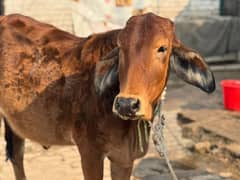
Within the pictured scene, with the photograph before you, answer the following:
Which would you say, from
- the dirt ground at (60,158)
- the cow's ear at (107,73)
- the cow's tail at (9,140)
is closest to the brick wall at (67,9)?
the dirt ground at (60,158)

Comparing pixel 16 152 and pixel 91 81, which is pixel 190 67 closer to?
pixel 91 81

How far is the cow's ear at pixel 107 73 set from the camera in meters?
2.72

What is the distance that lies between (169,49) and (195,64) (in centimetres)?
19

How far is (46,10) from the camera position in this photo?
8.28 metres

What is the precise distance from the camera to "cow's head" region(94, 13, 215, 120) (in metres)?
2.36

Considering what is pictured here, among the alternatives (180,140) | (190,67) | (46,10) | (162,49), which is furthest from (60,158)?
(46,10)

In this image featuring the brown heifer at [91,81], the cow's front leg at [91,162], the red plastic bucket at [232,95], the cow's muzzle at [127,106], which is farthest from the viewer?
the red plastic bucket at [232,95]

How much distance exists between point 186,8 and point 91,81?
6.98 metres

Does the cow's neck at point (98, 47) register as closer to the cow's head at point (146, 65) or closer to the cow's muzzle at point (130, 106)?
the cow's head at point (146, 65)

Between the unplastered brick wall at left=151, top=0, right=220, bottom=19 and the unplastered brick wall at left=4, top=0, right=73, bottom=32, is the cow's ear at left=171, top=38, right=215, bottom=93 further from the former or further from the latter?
the unplastered brick wall at left=151, top=0, right=220, bottom=19

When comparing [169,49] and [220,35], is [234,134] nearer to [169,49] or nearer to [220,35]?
[169,49]

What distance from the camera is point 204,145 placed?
5168mm

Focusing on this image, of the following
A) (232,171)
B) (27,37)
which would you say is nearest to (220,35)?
(232,171)

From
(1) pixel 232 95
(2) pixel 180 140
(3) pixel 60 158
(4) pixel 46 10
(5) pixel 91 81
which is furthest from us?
(4) pixel 46 10
